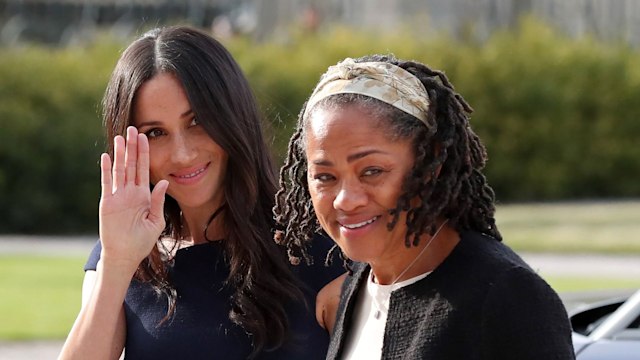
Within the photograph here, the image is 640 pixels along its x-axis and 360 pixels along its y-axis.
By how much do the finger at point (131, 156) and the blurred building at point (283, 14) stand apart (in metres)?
21.7

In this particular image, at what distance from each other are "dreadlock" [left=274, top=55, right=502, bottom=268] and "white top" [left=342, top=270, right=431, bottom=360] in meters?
0.12

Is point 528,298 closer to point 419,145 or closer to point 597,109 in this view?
point 419,145

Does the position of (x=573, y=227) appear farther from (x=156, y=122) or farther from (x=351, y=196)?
(x=351, y=196)

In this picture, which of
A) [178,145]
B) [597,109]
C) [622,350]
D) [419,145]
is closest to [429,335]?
[419,145]

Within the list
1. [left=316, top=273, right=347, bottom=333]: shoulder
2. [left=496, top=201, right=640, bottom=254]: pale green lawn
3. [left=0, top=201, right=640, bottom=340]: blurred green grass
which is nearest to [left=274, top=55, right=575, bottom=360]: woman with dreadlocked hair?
[left=316, top=273, right=347, bottom=333]: shoulder

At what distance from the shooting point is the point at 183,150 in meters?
2.89

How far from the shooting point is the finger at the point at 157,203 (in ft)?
9.05

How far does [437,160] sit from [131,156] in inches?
35.4

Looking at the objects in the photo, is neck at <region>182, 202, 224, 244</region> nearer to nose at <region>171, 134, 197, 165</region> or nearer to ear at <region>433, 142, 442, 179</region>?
nose at <region>171, 134, 197, 165</region>

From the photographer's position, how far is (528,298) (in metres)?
1.95

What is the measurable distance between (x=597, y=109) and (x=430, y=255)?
18.5 metres

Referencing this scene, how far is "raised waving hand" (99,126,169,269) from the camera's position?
8.92 ft

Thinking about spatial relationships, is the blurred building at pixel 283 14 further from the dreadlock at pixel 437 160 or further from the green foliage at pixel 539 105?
the dreadlock at pixel 437 160

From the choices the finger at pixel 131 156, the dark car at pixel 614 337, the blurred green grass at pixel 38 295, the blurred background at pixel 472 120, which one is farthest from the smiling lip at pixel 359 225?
the blurred background at pixel 472 120
